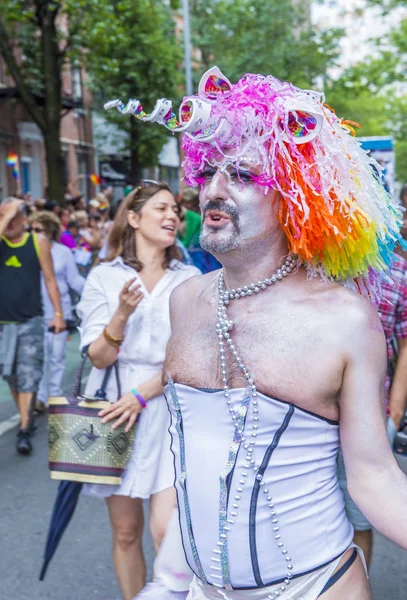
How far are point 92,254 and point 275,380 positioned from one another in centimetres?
1219

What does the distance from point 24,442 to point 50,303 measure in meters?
1.90

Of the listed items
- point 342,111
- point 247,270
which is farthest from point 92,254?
point 342,111

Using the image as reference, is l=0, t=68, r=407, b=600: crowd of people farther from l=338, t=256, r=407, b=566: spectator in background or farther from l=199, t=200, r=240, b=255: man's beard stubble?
l=338, t=256, r=407, b=566: spectator in background

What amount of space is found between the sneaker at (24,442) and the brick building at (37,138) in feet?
42.3

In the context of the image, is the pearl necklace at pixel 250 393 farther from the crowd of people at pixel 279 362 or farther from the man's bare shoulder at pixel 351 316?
the man's bare shoulder at pixel 351 316

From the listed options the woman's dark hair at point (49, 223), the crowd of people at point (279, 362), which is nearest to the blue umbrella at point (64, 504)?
the crowd of people at point (279, 362)

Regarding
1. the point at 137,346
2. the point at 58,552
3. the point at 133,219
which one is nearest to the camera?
the point at 137,346

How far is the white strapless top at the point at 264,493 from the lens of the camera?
192cm

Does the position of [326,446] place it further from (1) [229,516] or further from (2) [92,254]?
(2) [92,254]

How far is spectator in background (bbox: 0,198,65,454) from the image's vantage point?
22.2 ft

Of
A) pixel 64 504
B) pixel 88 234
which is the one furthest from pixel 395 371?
pixel 88 234

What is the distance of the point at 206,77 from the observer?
2.02 metres

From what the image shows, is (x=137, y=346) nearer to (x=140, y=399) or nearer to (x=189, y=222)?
(x=140, y=399)

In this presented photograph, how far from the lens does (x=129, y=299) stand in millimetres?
3326
